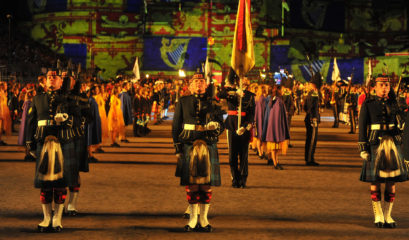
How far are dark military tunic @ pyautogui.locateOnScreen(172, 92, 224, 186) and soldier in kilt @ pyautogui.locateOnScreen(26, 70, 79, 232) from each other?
4.41 ft

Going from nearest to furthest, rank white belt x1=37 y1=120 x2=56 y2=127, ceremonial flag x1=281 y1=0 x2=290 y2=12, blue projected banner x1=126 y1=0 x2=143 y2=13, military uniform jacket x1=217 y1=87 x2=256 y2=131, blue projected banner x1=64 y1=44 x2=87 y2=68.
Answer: white belt x1=37 y1=120 x2=56 y2=127 → military uniform jacket x1=217 y1=87 x2=256 y2=131 → ceremonial flag x1=281 y1=0 x2=290 y2=12 → blue projected banner x1=64 y1=44 x2=87 y2=68 → blue projected banner x1=126 y1=0 x2=143 y2=13

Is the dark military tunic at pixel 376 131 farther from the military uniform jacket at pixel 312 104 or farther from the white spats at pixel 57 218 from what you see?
the military uniform jacket at pixel 312 104

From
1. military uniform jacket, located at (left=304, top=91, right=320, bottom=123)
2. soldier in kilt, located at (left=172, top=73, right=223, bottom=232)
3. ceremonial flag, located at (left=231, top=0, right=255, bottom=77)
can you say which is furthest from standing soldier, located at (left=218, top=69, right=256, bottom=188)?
military uniform jacket, located at (left=304, top=91, right=320, bottom=123)

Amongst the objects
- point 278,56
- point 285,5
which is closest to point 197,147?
point 278,56

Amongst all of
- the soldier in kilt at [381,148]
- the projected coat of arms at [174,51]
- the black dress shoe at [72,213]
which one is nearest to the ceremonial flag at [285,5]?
the projected coat of arms at [174,51]

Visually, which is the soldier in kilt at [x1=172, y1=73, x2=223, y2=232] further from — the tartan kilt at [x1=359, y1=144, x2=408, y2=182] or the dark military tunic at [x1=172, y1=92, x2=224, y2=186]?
the tartan kilt at [x1=359, y1=144, x2=408, y2=182]

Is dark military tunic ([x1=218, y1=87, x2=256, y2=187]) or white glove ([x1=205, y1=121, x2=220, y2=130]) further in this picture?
dark military tunic ([x1=218, y1=87, x2=256, y2=187])

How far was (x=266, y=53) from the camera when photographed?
6394cm

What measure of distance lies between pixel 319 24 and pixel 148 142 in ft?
161

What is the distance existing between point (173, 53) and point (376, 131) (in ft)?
185

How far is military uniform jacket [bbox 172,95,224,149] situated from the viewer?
8.62 m

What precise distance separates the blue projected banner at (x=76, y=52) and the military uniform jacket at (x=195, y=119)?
190 ft

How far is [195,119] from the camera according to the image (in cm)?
866

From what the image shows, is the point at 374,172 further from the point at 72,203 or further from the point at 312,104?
the point at 312,104
